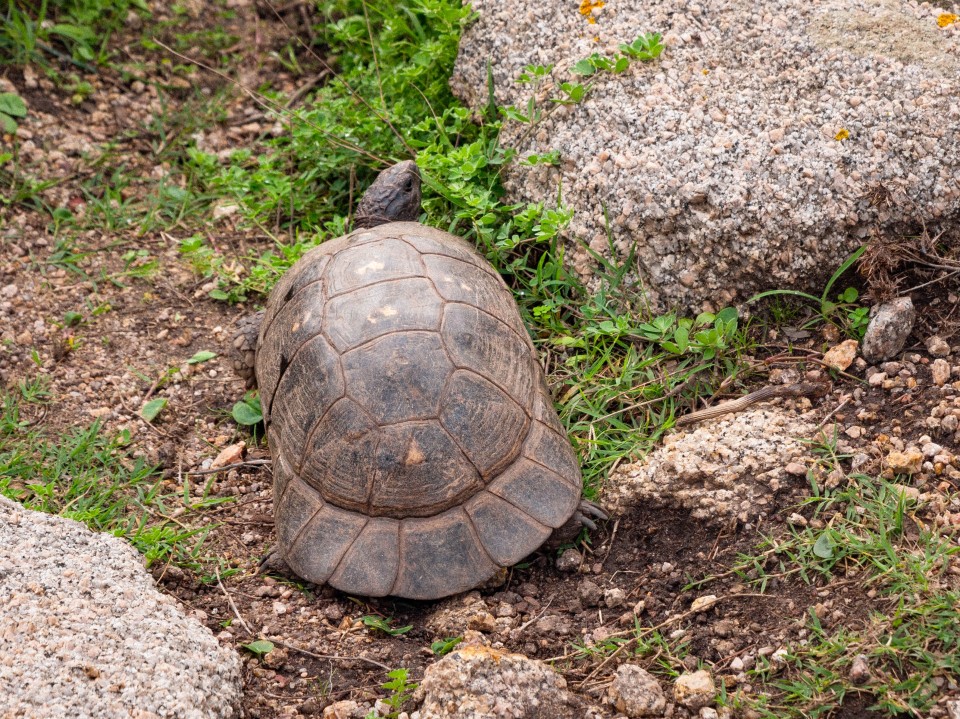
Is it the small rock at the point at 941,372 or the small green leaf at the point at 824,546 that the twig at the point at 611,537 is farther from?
the small rock at the point at 941,372

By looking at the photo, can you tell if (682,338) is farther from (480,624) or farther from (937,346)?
(480,624)

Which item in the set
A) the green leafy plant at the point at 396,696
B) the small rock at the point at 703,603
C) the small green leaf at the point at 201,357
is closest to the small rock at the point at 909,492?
the small rock at the point at 703,603

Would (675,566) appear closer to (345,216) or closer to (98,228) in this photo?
(345,216)

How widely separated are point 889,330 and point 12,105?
418 centimetres

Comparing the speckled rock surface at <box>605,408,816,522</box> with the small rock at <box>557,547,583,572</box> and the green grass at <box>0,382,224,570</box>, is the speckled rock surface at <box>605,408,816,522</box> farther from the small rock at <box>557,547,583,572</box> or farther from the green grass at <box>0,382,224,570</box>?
the green grass at <box>0,382,224,570</box>

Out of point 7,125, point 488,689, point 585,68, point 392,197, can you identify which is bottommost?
point 7,125

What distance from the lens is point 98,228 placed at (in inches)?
171

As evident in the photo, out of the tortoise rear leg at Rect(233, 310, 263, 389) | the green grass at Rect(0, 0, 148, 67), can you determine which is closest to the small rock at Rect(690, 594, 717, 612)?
the tortoise rear leg at Rect(233, 310, 263, 389)

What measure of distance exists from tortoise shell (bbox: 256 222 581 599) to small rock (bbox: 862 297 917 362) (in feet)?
3.54

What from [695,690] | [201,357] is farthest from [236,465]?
[695,690]

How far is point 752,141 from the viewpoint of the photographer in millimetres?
3316

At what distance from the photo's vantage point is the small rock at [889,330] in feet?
10.00

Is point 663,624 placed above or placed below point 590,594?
above

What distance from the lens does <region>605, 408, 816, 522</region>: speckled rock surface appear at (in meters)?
2.86
